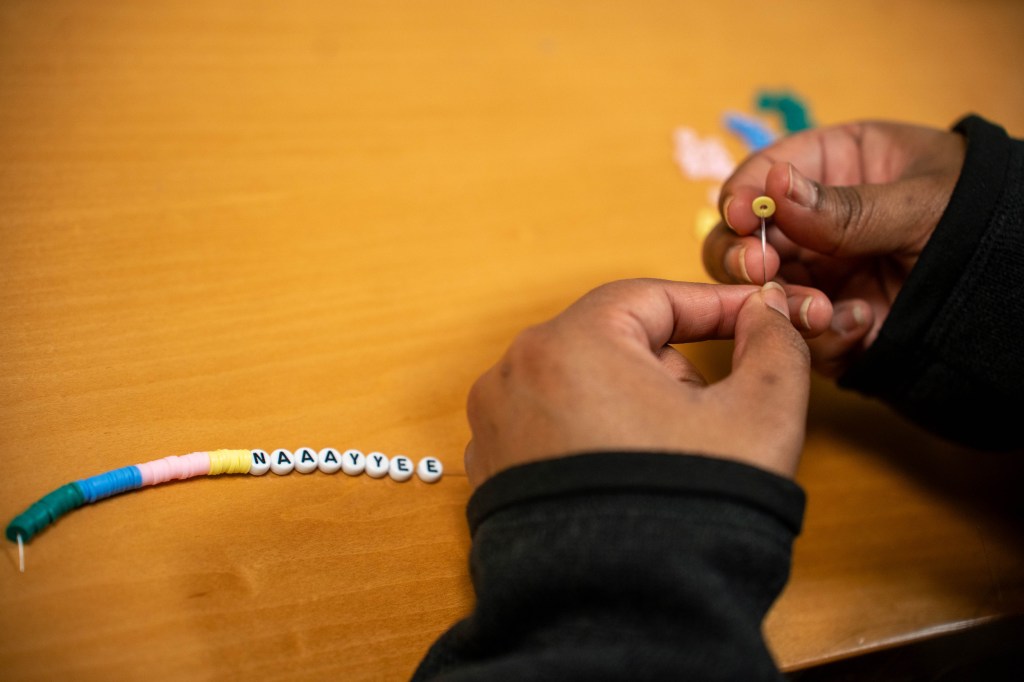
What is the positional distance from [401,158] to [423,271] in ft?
0.56

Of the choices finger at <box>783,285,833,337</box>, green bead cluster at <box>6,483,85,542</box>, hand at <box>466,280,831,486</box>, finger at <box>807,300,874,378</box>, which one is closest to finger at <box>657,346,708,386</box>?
hand at <box>466,280,831,486</box>

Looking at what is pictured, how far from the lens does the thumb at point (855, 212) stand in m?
0.71

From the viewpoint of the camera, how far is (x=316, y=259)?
0.80 m

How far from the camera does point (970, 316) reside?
2.41ft

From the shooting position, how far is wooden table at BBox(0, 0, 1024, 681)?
1.89 ft

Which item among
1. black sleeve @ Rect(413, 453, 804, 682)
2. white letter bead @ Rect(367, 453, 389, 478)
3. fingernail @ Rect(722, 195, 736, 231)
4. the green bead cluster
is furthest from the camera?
fingernail @ Rect(722, 195, 736, 231)

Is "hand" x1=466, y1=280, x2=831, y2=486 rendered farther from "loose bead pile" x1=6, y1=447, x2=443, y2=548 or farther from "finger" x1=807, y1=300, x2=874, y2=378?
"finger" x1=807, y1=300, x2=874, y2=378

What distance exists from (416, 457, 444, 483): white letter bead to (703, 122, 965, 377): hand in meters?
0.35

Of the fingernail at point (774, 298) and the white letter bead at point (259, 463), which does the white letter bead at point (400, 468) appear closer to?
the white letter bead at point (259, 463)

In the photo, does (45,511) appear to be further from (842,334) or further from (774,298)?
(842,334)

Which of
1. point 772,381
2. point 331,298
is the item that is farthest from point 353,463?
point 772,381

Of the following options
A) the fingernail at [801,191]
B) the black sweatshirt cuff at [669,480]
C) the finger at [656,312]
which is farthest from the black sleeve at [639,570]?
the fingernail at [801,191]

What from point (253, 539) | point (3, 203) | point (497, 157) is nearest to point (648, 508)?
point (253, 539)

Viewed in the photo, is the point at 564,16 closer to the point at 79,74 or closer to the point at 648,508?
the point at 79,74
